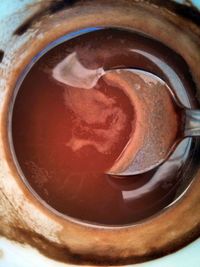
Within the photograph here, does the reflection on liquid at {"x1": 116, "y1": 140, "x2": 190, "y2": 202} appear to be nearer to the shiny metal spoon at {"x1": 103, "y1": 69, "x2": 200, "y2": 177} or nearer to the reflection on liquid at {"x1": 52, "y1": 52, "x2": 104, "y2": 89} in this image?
the shiny metal spoon at {"x1": 103, "y1": 69, "x2": 200, "y2": 177}

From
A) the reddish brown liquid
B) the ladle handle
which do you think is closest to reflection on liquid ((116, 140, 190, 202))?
the reddish brown liquid

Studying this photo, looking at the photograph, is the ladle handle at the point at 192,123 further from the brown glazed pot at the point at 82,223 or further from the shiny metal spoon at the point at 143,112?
the brown glazed pot at the point at 82,223

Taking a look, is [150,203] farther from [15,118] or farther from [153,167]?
[15,118]

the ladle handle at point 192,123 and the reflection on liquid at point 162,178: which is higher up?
the ladle handle at point 192,123

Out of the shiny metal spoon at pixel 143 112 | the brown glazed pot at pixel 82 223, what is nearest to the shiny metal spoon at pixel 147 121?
the shiny metal spoon at pixel 143 112

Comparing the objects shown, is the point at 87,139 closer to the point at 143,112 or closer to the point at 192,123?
the point at 143,112

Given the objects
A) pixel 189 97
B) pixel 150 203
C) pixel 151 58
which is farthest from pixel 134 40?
pixel 150 203

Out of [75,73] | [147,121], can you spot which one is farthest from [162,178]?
[75,73]
